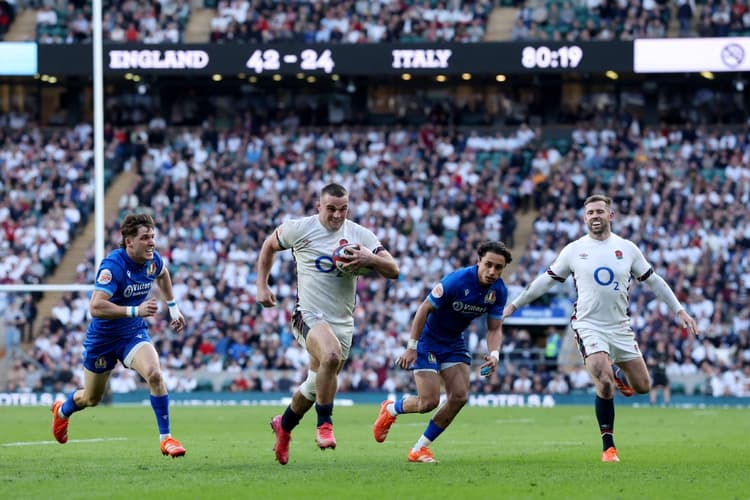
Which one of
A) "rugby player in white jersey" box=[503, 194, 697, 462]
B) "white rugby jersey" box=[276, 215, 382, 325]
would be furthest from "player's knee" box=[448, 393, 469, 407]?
"white rugby jersey" box=[276, 215, 382, 325]

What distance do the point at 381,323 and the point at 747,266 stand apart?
364 inches

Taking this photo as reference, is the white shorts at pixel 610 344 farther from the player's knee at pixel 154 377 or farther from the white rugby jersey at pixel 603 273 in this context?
the player's knee at pixel 154 377

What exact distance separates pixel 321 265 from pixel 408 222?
26.5 metres

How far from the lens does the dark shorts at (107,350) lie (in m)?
14.6

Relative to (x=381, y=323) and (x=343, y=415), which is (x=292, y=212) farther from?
(x=343, y=415)

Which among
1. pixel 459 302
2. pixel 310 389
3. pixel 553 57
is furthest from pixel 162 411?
pixel 553 57

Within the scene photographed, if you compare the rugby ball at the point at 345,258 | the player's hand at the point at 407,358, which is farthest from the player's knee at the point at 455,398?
the rugby ball at the point at 345,258

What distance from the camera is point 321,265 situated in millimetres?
13680

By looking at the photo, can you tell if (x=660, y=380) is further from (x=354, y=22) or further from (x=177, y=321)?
(x=177, y=321)

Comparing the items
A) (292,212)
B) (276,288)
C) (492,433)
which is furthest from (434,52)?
(492,433)

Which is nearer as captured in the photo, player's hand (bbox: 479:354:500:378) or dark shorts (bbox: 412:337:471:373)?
player's hand (bbox: 479:354:500:378)

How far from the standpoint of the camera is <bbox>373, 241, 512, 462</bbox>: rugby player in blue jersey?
1400 cm

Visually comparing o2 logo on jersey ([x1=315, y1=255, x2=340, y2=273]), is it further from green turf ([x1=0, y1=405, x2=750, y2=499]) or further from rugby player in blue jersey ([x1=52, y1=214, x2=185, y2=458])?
green turf ([x1=0, y1=405, x2=750, y2=499])

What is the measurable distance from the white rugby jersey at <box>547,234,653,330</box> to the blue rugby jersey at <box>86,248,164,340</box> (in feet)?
13.5
